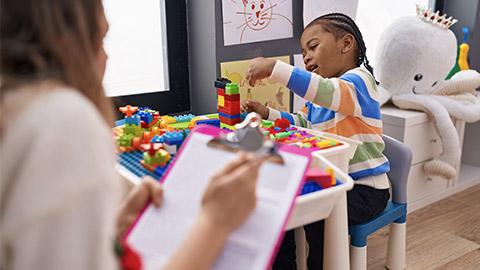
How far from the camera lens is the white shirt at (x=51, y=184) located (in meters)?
0.32

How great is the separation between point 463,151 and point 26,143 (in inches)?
94.4

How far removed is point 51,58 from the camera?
0.38 meters

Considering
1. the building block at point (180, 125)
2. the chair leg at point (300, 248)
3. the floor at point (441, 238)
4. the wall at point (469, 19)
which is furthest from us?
the wall at point (469, 19)

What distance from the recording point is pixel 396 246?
127cm

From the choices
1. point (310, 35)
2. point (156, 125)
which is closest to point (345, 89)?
point (310, 35)

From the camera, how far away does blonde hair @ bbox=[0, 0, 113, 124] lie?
0.36 metres

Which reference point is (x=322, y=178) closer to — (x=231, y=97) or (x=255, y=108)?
(x=231, y=97)

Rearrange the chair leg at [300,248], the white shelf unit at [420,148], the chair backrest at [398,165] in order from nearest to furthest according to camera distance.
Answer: the chair backrest at [398,165]
the chair leg at [300,248]
the white shelf unit at [420,148]

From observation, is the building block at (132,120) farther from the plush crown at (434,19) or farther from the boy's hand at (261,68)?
the plush crown at (434,19)

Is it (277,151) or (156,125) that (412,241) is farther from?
(277,151)

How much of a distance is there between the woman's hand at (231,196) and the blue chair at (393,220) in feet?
2.26

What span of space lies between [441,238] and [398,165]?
0.58 metres

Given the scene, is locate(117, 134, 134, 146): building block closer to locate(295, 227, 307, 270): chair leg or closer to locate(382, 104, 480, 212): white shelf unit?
locate(295, 227, 307, 270): chair leg

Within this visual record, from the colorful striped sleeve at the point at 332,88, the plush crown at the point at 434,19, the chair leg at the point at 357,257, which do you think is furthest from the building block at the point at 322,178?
the plush crown at the point at 434,19
